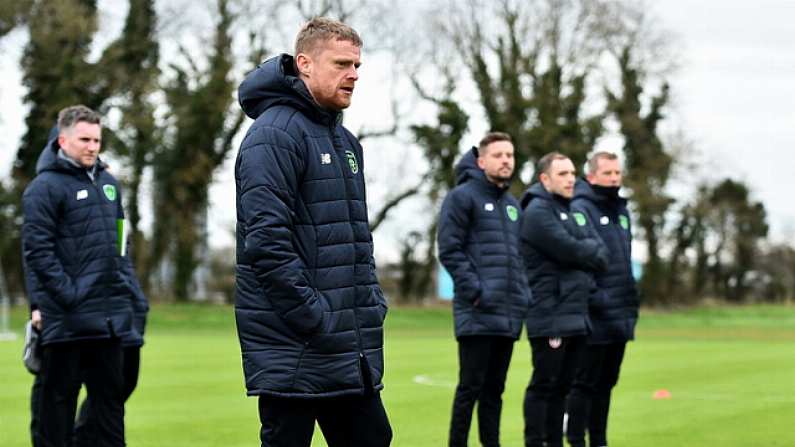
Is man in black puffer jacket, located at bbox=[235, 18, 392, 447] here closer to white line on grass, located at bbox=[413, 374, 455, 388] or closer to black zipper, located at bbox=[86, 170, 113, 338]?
black zipper, located at bbox=[86, 170, 113, 338]

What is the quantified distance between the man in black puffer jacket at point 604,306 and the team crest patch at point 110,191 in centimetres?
346

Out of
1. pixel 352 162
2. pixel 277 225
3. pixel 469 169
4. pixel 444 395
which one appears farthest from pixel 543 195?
pixel 444 395

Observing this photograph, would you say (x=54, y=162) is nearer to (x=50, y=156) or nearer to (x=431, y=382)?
(x=50, y=156)

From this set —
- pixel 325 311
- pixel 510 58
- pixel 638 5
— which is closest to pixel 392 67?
pixel 510 58

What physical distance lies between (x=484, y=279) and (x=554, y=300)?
0.51m

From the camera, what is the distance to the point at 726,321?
46.6m

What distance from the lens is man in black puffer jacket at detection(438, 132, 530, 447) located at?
9.34m

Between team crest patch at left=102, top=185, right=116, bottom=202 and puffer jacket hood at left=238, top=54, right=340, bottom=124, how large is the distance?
3.02m

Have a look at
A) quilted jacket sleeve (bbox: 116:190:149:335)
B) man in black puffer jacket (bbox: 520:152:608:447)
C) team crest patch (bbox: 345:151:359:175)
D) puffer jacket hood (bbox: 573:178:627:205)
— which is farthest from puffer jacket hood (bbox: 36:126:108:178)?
puffer jacket hood (bbox: 573:178:627:205)

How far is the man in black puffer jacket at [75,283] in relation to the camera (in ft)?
26.2

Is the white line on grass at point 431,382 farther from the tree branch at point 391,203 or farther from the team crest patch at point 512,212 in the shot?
the tree branch at point 391,203

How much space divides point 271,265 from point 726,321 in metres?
43.3

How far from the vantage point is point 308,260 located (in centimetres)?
520

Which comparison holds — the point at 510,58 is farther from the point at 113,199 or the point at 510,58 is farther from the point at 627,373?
the point at 113,199
